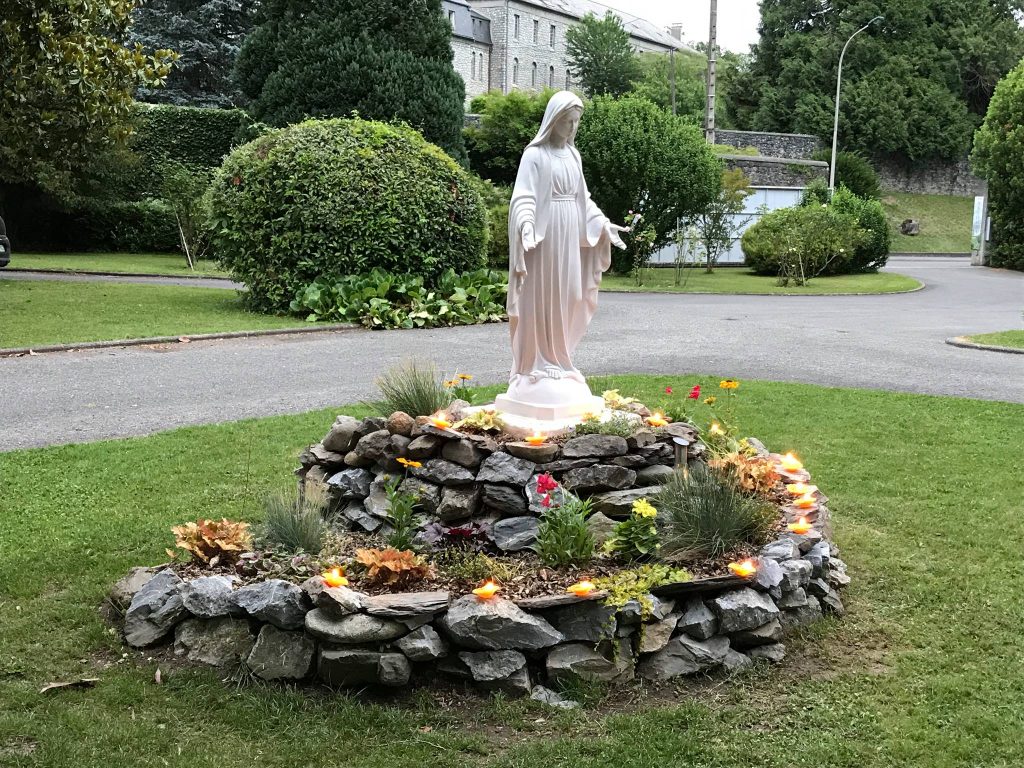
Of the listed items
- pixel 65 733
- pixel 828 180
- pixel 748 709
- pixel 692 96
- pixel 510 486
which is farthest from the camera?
pixel 692 96

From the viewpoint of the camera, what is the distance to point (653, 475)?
5691 millimetres

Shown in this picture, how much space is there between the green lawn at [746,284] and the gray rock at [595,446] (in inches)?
657

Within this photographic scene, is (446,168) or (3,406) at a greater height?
(446,168)

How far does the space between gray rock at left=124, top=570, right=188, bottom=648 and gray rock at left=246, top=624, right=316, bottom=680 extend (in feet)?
1.78

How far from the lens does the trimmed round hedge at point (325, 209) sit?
50.1ft

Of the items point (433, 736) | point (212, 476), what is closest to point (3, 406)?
point (212, 476)

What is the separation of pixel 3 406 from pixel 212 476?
3.29 meters

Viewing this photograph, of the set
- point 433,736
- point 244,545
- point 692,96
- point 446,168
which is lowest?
point 433,736

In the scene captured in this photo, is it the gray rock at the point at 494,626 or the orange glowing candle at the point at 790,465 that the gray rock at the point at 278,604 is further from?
the orange glowing candle at the point at 790,465

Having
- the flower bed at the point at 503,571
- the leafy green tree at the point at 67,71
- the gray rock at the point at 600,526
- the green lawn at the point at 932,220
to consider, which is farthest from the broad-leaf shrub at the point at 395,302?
the green lawn at the point at 932,220

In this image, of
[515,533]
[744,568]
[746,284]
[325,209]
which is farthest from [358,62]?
[744,568]

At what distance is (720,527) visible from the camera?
5152 millimetres

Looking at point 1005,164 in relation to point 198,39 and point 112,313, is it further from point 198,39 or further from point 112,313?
point 112,313

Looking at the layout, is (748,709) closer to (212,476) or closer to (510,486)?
(510,486)
